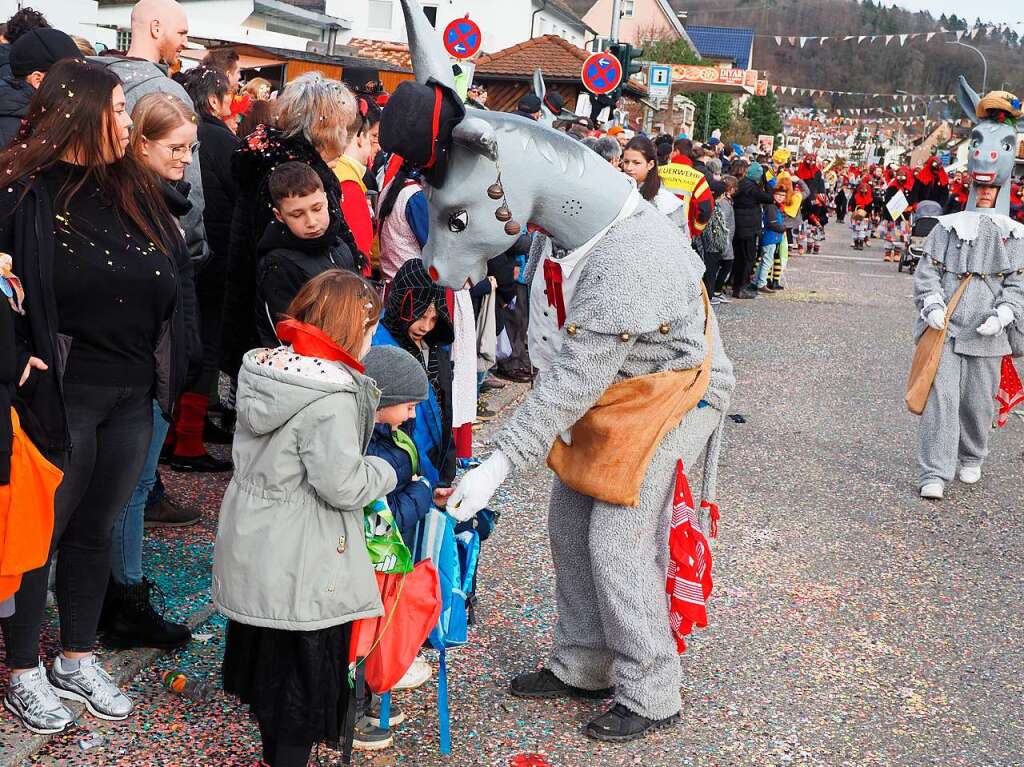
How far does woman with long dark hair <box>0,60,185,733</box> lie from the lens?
3059 mm

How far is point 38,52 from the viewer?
462 cm

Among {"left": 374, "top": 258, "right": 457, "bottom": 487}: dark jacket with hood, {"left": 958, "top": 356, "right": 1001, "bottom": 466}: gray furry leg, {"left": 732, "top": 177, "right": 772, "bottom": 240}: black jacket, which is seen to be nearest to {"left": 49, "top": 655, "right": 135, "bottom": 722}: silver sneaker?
{"left": 374, "top": 258, "right": 457, "bottom": 487}: dark jacket with hood

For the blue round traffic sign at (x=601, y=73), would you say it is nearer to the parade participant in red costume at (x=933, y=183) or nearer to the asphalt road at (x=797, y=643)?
the asphalt road at (x=797, y=643)

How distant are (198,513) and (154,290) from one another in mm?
1937

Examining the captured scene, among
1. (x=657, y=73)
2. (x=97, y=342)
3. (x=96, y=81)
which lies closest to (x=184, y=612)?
(x=97, y=342)

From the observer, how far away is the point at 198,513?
499 cm

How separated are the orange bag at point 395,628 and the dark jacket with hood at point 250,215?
1732mm

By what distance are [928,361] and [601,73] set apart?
869 cm

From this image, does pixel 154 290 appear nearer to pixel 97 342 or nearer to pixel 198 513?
pixel 97 342

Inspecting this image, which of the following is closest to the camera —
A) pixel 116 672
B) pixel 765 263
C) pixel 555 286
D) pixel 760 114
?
pixel 555 286

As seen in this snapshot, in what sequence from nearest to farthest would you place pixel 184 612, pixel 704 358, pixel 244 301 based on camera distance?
pixel 704 358 < pixel 184 612 < pixel 244 301

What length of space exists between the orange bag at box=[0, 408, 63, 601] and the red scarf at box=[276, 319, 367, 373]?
76 cm

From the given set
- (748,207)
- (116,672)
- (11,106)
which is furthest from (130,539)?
(748,207)

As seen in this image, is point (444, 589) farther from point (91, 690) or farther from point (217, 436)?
point (217, 436)
